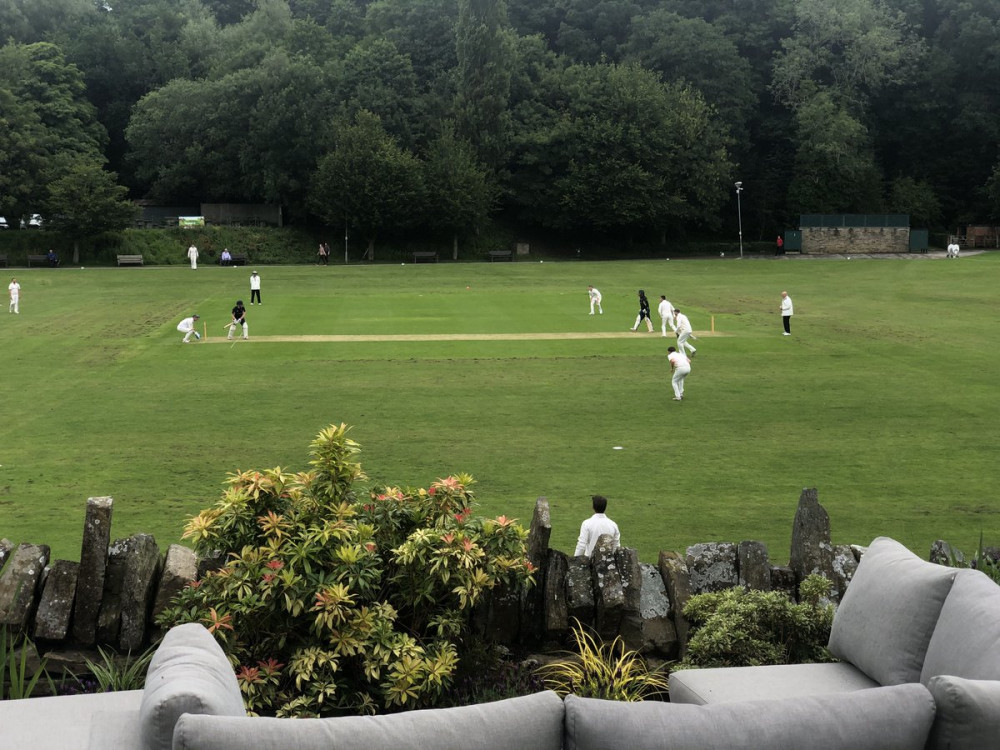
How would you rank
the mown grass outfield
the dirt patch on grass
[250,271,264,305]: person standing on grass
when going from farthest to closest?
[250,271,264,305]: person standing on grass
the dirt patch on grass
the mown grass outfield

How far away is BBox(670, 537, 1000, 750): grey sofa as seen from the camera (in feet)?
17.4

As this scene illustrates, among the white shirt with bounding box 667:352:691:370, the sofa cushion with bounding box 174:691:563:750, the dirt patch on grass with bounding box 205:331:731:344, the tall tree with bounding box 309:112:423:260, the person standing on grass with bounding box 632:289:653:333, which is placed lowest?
the dirt patch on grass with bounding box 205:331:731:344

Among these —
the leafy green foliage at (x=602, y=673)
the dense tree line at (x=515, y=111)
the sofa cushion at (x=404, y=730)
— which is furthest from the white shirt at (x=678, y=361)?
the dense tree line at (x=515, y=111)

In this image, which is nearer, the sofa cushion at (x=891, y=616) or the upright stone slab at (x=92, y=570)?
the sofa cushion at (x=891, y=616)

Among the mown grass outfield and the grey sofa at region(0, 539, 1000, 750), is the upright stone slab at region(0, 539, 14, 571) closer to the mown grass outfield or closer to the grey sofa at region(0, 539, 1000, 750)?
the grey sofa at region(0, 539, 1000, 750)

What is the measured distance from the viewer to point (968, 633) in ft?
17.5

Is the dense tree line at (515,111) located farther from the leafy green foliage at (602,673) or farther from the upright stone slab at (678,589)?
the leafy green foliage at (602,673)

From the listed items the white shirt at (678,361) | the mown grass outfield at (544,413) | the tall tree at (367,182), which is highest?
the tall tree at (367,182)

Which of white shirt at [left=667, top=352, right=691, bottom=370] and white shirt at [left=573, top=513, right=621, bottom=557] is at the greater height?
white shirt at [left=667, top=352, right=691, bottom=370]

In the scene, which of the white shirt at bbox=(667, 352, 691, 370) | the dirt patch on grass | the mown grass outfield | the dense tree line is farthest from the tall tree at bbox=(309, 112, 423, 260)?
the white shirt at bbox=(667, 352, 691, 370)

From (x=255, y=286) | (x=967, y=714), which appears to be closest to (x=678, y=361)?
(x=967, y=714)

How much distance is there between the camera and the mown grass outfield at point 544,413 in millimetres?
16016

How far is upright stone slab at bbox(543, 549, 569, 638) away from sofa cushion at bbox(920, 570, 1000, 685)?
2.05 metres

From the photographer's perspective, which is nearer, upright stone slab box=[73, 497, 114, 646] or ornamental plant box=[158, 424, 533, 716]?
ornamental plant box=[158, 424, 533, 716]
